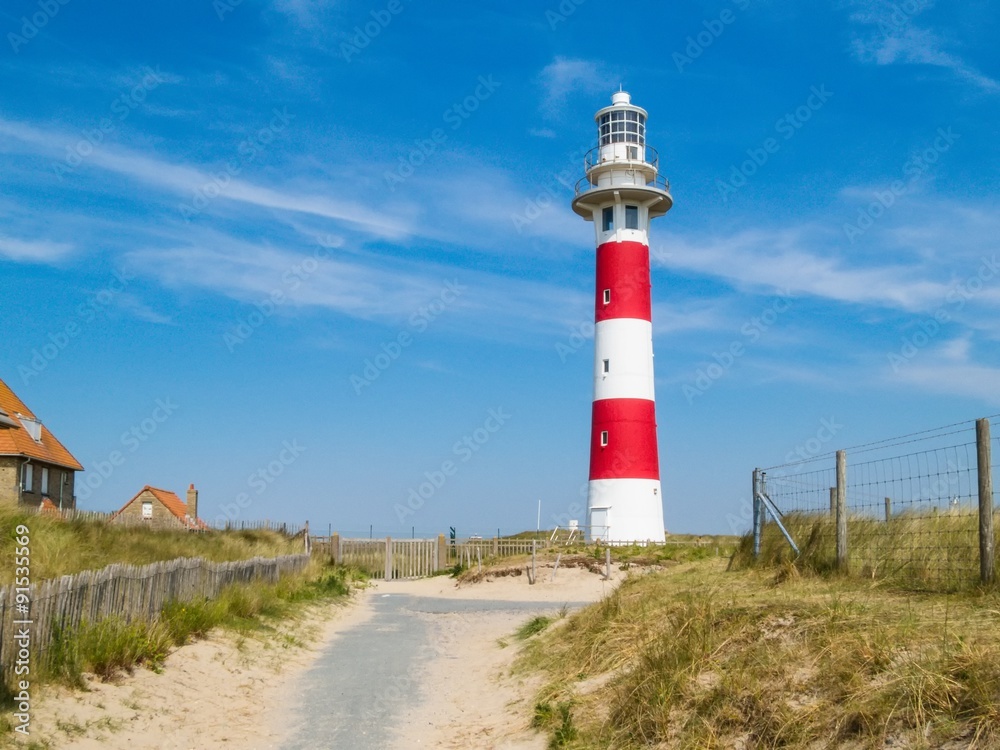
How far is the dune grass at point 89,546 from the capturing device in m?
11.9

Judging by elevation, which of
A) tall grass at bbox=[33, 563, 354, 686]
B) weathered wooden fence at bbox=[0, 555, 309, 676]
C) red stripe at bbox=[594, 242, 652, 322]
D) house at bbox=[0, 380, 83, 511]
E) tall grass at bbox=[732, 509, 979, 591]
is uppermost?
red stripe at bbox=[594, 242, 652, 322]

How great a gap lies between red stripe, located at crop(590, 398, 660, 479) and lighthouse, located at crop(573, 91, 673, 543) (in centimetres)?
3

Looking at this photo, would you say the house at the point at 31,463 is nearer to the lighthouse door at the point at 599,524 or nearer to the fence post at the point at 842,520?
the lighthouse door at the point at 599,524

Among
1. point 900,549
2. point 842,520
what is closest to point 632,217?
point 842,520

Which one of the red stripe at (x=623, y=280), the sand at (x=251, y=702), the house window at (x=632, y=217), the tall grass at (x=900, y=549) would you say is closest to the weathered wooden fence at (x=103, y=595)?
the sand at (x=251, y=702)

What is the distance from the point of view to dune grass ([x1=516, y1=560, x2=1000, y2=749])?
546 cm

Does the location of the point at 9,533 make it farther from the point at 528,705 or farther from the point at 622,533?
the point at 622,533

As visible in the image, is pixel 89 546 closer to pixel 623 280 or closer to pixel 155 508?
pixel 623 280

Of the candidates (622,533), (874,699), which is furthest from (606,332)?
(874,699)

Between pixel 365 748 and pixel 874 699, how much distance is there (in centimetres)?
473

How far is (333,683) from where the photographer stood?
37.7ft

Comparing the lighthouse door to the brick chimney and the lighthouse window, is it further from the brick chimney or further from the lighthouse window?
the brick chimney

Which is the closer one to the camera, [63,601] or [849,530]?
[63,601]

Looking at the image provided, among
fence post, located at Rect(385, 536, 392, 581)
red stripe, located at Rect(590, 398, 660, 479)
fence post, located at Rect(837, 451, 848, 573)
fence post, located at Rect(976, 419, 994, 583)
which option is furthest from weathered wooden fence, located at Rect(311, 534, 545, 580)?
fence post, located at Rect(976, 419, 994, 583)
